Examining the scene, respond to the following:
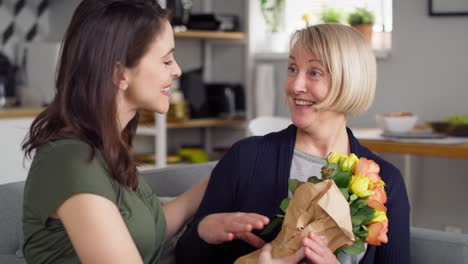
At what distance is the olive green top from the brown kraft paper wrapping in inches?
11.4

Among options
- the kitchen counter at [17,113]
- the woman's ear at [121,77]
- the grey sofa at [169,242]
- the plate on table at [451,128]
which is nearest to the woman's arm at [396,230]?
the grey sofa at [169,242]

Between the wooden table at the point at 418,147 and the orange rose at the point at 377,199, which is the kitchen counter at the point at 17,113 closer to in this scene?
the wooden table at the point at 418,147

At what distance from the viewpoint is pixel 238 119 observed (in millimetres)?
5441

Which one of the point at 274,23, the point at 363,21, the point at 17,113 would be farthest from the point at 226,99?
the point at 17,113

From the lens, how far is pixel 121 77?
5.36 feet

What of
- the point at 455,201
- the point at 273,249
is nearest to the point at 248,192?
the point at 273,249

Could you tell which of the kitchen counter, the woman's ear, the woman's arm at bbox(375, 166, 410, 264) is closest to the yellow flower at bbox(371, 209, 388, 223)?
the woman's arm at bbox(375, 166, 410, 264)

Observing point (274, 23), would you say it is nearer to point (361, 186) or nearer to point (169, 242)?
point (169, 242)

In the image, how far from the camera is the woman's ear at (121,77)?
5.31 ft

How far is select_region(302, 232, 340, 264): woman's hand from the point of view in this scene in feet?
5.14

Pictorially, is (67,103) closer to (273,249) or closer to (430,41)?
(273,249)

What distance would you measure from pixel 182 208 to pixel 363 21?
9.69 ft

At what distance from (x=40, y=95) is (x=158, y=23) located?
326cm

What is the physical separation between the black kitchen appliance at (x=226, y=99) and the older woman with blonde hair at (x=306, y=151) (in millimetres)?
3325
